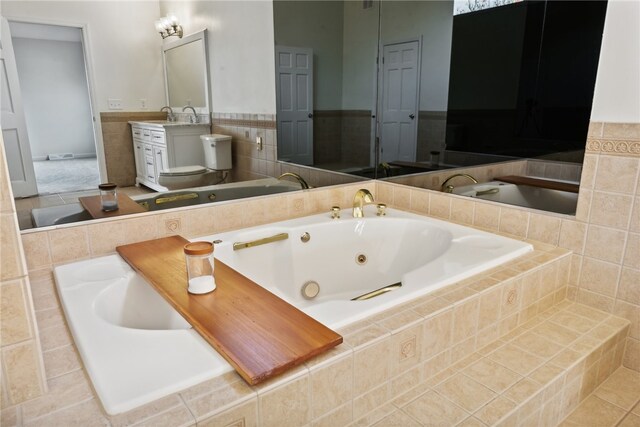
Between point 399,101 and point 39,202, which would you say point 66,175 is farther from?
point 399,101

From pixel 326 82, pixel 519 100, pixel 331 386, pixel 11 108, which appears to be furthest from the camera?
pixel 326 82

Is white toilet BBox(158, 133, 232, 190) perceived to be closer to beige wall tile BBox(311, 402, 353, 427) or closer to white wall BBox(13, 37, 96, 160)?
white wall BBox(13, 37, 96, 160)

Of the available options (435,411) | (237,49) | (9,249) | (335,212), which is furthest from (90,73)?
(435,411)

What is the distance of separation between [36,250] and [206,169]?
78 centimetres

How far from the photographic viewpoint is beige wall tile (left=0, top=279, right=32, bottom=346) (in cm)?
85

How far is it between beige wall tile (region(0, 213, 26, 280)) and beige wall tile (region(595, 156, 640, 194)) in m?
1.94

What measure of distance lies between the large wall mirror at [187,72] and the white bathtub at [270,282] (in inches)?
25.7

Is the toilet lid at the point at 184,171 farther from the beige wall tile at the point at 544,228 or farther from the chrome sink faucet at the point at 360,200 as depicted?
the beige wall tile at the point at 544,228

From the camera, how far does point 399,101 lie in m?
2.68

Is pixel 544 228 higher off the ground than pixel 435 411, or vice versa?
pixel 544 228

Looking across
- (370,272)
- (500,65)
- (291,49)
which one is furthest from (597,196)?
(291,49)

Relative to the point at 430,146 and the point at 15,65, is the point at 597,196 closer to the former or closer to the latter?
the point at 430,146

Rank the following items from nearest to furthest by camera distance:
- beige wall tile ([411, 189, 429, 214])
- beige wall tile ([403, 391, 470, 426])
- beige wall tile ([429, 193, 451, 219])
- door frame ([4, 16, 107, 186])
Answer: beige wall tile ([403, 391, 470, 426]) < door frame ([4, 16, 107, 186]) < beige wall tile ([429, 193, 451, 219]) < beige wall tile ([411, 189, 429, 214])

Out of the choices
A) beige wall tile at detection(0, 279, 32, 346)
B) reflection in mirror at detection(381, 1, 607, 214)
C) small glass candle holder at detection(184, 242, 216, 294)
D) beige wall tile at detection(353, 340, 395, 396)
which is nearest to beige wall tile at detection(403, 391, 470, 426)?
beige wall tile at detection(353, 340, 395, 396)
